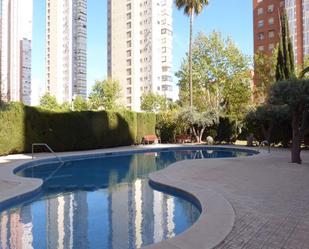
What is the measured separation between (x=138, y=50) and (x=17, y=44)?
1124 inches

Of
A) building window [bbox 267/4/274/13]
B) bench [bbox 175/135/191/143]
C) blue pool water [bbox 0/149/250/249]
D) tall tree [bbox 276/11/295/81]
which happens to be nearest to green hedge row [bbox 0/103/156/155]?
bench [bbox 175/135/191/143]

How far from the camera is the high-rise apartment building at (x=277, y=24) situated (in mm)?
63719

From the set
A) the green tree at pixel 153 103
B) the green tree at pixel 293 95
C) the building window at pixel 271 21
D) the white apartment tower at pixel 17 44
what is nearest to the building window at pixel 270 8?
the building window at pixel 271 21

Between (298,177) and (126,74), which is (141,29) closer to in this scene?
(126,74)

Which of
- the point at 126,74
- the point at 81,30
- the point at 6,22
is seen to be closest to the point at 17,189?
the point at 6,22

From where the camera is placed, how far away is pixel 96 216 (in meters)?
6.91

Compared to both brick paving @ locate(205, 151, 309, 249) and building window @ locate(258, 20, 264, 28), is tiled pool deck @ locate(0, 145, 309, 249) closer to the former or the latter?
brick paving @ locate(205, 151, 309, 249)

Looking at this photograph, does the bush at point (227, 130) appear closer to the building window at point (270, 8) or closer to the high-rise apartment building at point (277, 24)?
the high-rise apartment building at point (277, 24)

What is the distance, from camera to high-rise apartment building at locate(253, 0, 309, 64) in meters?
63.7

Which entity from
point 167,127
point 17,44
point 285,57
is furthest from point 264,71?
point 17,44

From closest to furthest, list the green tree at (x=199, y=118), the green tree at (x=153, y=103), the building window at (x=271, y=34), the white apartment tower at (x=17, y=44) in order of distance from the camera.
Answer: the green tree at (x=199, y=118) < the green tree at (x=153, y=103) < the white apartment tower at (x=17, y=44) < the building window at (x=271, y=34)

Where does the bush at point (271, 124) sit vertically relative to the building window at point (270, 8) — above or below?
below

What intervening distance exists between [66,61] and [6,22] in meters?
31.7

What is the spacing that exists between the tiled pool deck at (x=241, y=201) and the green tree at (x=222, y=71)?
21442 millimetres
